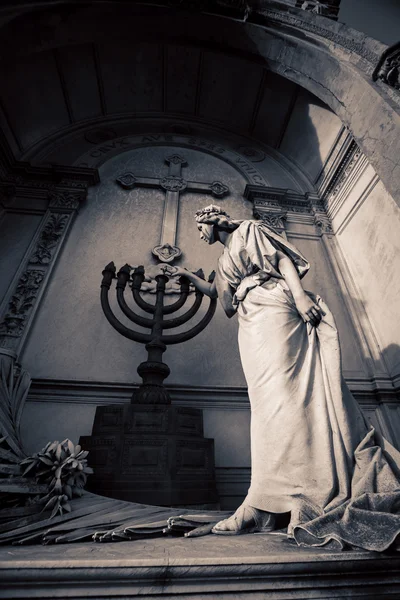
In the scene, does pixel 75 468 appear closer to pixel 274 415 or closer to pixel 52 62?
pixel 274 415

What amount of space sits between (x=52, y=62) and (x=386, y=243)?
18.5 ft

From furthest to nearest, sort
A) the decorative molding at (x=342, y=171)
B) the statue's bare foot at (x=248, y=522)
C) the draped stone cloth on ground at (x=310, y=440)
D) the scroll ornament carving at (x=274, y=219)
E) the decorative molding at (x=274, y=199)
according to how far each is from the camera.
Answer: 1. the decorative molding at (x=274, y=199)
2. the scroll ornament carving at (x=274, y=219)
3. the decorative molding at (x=342, y=171)
4. the statue's bare foot at (x=248, y=522)
5. the draped stone cloth on ground at (x=310, y=440)

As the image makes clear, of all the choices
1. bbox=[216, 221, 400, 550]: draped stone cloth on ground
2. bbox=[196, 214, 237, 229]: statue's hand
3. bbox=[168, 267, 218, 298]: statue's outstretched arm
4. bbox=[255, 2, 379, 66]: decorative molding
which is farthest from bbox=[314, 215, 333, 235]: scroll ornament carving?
bbox=[216, 221, 400, 550]: draped stone cloth on ground

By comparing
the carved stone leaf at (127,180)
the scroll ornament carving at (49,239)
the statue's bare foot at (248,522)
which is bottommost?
the statue's bare foot at (248,522)

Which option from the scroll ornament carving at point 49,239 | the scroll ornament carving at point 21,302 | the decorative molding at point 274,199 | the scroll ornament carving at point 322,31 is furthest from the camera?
the decorative molding at point 274,199

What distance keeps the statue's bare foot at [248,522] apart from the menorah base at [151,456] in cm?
71

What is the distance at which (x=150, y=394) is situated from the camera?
232 centimetres

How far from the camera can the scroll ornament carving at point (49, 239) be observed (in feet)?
12.4

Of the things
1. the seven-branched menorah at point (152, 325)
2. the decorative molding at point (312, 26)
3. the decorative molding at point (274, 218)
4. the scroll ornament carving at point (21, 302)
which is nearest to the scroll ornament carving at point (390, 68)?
the decorative molding at point (312, 26)

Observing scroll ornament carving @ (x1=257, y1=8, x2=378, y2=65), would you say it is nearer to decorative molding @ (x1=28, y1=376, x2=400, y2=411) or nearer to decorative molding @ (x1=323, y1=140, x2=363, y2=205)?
decorative molding @ (x1=323, y1=140, x2=363, y2=205)

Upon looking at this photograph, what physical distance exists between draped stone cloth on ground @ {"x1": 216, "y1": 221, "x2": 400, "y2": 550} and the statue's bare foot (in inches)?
1.7

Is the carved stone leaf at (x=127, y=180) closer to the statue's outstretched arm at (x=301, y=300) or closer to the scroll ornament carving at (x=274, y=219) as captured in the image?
the scroll ornament carving at (x=274, y=219)

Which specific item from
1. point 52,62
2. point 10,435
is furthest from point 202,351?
point 52,62

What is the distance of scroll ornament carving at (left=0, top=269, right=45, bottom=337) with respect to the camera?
10.5ft
